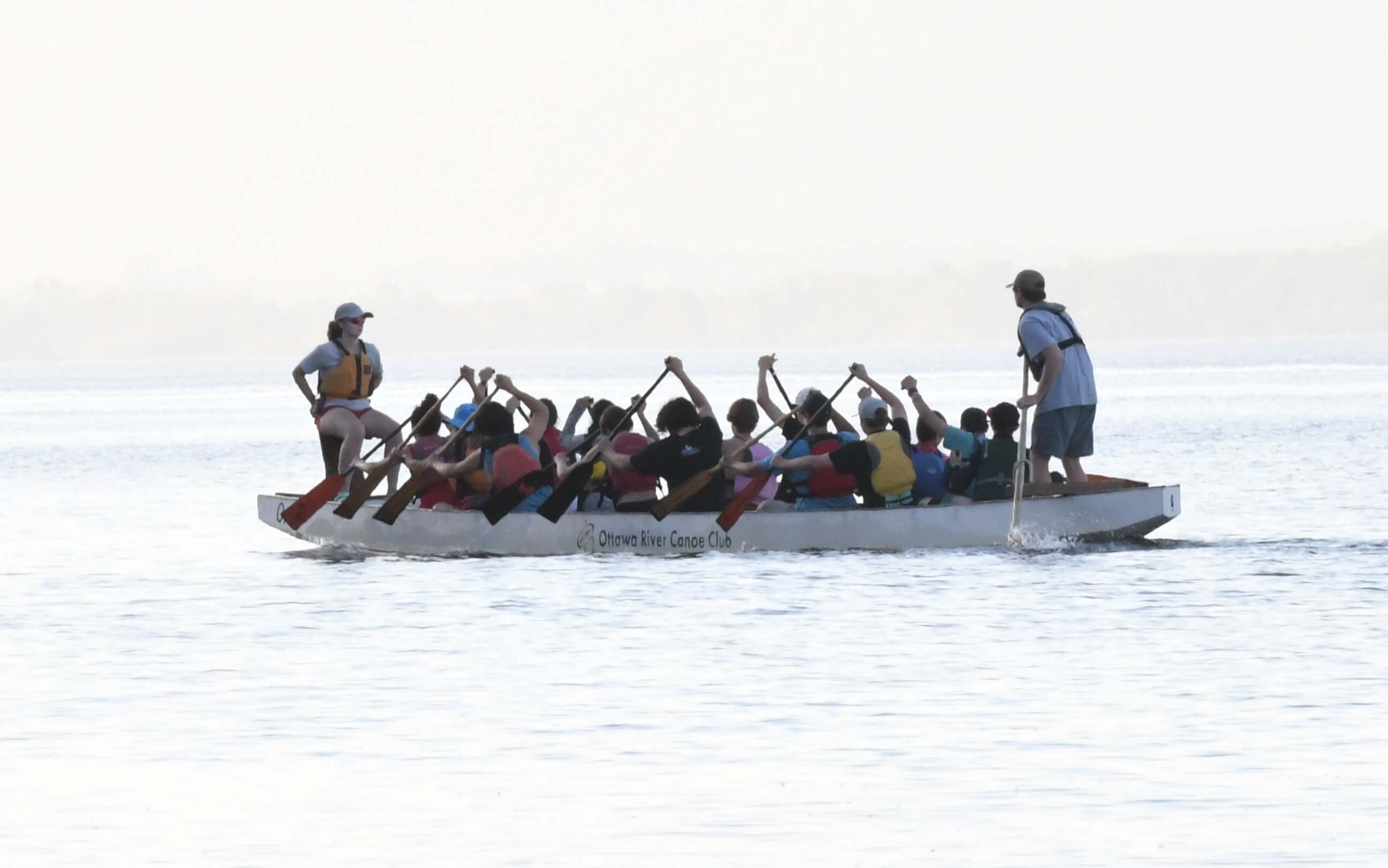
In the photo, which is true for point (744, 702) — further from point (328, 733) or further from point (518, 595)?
point (518, 595)

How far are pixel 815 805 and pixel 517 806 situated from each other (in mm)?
1285

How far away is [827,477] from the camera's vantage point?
757 inches

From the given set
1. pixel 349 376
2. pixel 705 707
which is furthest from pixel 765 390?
pixel 705 707

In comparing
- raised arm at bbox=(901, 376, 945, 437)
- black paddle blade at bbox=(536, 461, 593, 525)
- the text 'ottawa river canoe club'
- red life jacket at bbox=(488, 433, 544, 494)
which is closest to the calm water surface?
the text 'ottawa river canoe club'

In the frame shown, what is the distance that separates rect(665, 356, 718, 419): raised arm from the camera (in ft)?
62.8

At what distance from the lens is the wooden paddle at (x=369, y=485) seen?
21125mm

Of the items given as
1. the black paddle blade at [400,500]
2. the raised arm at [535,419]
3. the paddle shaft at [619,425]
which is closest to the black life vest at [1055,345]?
the paddle shaft at [619,425]

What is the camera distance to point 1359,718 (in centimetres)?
1164

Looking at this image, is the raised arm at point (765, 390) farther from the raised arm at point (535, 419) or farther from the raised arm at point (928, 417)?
the raised arm at point (535, 419)

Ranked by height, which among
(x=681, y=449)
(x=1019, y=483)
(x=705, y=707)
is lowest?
(x=705, y=707)

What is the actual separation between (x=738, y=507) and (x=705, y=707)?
7.09m

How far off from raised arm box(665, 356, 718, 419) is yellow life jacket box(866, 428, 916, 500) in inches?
55.2

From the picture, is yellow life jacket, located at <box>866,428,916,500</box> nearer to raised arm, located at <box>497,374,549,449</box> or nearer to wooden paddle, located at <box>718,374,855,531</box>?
wooden paddle, located at <box>718,374,855,531</box>

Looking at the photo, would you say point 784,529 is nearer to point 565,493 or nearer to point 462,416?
point 565,493
